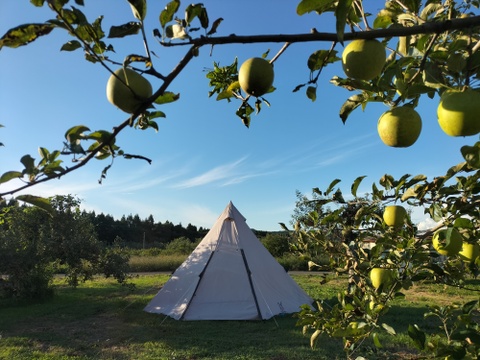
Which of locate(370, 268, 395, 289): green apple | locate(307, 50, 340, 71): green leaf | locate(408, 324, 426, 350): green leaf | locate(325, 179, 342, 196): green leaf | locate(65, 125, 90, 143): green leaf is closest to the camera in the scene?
locate(65, 125, 90, 143): green leaf

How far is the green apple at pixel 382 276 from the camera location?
5.55 ft

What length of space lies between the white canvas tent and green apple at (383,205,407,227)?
5.54 m

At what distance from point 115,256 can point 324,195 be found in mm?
8625

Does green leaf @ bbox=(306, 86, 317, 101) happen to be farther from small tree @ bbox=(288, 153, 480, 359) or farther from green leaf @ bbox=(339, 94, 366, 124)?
small tree @ bbox=(288, 153, 480, 359)

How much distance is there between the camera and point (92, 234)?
406 inches

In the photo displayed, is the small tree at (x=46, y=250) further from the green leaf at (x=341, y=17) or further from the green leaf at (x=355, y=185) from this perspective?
the green leaf at (x=341, y=17)

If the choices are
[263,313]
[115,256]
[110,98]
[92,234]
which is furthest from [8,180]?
[92,234]

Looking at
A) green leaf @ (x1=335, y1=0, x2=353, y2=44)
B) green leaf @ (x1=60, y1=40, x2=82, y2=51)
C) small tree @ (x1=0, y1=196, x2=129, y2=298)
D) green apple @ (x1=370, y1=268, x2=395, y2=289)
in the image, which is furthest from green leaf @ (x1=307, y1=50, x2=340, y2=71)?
small tree @ (x1=0, y1=196, x2=129, y2=298)

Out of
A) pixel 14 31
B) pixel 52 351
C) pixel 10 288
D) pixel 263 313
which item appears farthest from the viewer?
pixel 10 288

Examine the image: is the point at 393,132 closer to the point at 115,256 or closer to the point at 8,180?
the point at 8,180

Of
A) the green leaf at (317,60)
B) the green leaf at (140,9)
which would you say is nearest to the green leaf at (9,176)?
the green leaf at (140,9)

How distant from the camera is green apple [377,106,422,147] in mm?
1097

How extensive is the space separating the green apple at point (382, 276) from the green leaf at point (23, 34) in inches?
60.8

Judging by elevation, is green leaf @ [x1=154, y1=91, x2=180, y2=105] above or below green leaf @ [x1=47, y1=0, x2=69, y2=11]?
below
